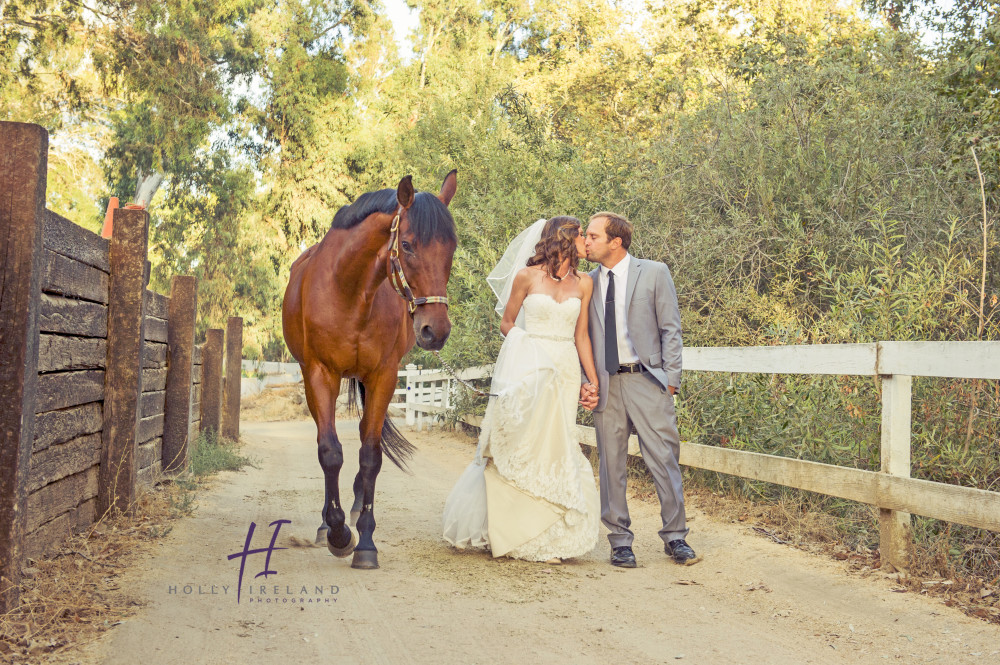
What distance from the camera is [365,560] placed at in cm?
450

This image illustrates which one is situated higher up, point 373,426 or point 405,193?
point 405,193

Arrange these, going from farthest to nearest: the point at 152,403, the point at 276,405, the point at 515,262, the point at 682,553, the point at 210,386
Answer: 1. the point at 276,405
2. the point at 210,386
3. the point at 152,403
4. the point at 515,262
5. the point at 682,553

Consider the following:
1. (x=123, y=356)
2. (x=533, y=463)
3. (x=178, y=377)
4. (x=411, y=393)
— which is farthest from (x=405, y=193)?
(x=411, y=393)

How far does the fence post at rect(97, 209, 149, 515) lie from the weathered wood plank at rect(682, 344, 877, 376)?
4024 millimetres

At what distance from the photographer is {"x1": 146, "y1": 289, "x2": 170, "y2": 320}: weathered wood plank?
636 cm

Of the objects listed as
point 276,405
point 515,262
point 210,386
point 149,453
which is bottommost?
point 276,405

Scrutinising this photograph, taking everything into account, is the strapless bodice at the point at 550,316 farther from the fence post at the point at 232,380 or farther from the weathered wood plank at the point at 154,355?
the fence post at the point at 232,380

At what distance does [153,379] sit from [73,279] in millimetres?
2322

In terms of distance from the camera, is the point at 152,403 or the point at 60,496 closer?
the point at 60,496

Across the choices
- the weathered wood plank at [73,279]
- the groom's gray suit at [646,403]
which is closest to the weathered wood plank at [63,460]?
the weathered wood plank at [73,279]

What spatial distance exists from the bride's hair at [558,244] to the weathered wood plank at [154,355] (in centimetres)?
304

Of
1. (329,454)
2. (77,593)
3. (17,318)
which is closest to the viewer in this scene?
(17,318)

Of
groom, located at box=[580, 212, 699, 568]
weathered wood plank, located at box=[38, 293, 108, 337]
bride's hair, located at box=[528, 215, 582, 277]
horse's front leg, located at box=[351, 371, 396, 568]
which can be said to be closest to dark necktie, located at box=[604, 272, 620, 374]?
groom, located at box=[580, 212, 699, 568]

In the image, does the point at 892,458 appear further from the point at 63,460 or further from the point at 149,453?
the point at 149,453
